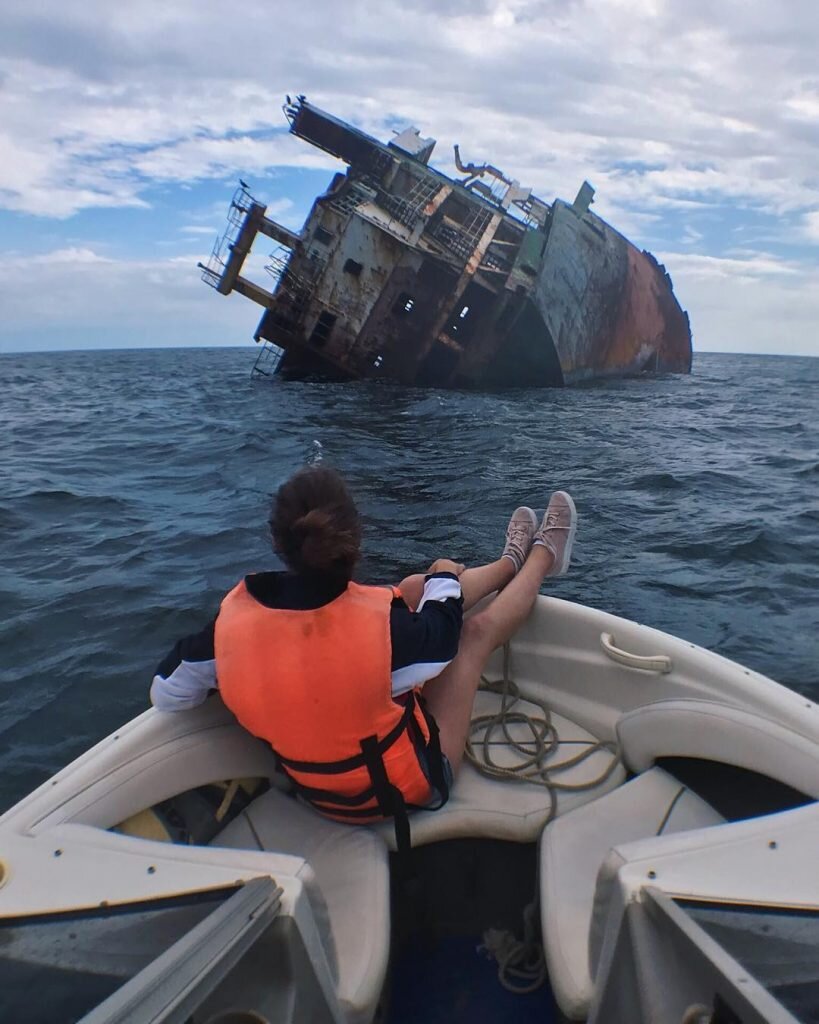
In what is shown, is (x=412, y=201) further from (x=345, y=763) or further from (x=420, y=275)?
(x=345, y=763)

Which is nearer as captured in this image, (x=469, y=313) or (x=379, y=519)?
(x=379, y=519)

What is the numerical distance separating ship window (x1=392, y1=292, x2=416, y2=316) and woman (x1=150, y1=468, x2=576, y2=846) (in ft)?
56.6

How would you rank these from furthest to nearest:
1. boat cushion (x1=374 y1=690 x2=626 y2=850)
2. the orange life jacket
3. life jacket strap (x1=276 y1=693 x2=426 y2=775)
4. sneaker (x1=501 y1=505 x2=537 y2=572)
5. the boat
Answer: sneaker (x1=501 y1=505 x2=537 y2=572) → boat cushion (x1=374 y1=690 x2=626 y2=850) → life jacket strap (x1=276 y1=693 x2=426 y2=775) → the orange life jacket → the boat

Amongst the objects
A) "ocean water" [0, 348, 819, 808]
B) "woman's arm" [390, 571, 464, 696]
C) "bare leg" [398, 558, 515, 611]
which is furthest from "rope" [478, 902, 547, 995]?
"ocean water" [0, 348, 819, 808]

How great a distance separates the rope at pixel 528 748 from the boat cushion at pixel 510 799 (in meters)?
0.01

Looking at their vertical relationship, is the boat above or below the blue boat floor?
above

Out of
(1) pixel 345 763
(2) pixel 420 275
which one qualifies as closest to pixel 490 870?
(1) pixel 345 763

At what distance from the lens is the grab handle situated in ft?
9.37

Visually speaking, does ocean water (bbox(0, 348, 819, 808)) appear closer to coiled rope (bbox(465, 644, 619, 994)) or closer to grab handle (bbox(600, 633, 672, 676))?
grab handle (bbox(600, 633, 672, 676))

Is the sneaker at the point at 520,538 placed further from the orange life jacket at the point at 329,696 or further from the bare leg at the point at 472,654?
the orange life jacket at the point at 329,696

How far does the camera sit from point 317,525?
81.6 inches

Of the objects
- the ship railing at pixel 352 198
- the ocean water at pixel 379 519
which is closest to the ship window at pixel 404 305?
the ship railing at pixel 352 198

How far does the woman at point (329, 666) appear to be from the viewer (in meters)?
2.08

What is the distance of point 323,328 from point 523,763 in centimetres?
1785
